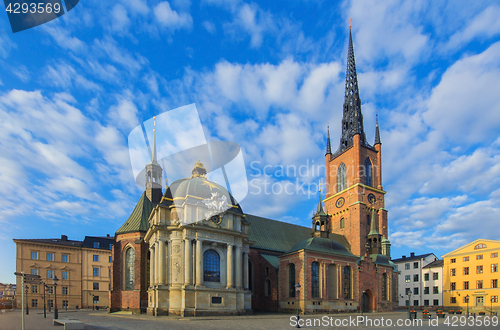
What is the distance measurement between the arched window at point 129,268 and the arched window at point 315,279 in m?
23.4

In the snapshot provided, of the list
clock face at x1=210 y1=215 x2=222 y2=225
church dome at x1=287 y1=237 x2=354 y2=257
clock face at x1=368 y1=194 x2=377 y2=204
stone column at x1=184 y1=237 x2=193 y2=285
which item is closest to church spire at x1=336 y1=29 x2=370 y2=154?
clock face at x1=368 y1=194 x2=377 y2=204

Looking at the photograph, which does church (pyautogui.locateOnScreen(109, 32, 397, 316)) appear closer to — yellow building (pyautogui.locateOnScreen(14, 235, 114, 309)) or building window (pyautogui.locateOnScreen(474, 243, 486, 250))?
building window (pyautogui.locateOnScreen(474, 243, 486, 250))

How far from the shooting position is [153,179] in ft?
177

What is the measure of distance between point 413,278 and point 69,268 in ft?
246

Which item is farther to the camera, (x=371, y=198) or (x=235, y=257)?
(x=371, y=198)

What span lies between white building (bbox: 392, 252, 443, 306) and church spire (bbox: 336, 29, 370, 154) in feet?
107

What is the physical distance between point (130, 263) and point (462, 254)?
Result: 6298cm

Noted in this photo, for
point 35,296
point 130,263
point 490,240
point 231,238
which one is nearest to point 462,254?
point 490,240

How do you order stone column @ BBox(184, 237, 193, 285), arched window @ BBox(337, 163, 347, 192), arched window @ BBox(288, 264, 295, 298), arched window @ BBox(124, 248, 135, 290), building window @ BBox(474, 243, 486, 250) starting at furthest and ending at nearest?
arched window @ BBox(337, 163, 347, 192)
building window @ BBox(474, 243, 486, 250)
arched window @ BBox(288, 264, 295, 298)
arched window @ BBox(124, 248, 135, 290)
stone column @ BBox(184, 237, 193, 285)

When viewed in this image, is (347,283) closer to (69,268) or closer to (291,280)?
(291,280)

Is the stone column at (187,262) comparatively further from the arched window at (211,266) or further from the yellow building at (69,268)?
the yellow building at (69,268)

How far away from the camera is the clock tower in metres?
60.5

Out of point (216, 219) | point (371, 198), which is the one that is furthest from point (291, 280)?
point (371, 198)

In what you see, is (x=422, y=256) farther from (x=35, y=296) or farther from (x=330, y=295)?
(x=35, y=296)
